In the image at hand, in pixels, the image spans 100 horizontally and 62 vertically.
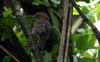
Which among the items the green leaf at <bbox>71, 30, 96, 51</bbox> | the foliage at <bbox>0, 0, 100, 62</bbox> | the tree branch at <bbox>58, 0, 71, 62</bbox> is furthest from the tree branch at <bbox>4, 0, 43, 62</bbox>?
the tree branch at <bbox>58, 0, 71, 62</bbox>

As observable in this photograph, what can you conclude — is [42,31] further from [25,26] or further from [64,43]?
[64,43]

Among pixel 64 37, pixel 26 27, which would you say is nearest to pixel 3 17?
pixel 26 27

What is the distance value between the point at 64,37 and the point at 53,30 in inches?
28.0

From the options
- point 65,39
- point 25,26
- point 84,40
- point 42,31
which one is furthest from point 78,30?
point 65,39

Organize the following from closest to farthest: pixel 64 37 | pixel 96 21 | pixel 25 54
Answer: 1. pixel 64 37
2. pixel 96 21
3. pixel 25 54

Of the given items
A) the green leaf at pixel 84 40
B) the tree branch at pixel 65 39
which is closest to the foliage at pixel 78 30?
the green leaf at pixel 84 40

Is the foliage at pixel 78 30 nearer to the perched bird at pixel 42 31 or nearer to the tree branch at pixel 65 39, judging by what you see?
the perched bird at pixel 42 31

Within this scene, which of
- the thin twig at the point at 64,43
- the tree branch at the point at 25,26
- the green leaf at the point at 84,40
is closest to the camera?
the thin twig at the point at 64,43

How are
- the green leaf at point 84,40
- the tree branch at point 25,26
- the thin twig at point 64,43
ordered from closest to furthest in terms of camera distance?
1. the thin twig at point 64,43
2. the tree branch at point 25,26
3. the green leaf at point 84,40

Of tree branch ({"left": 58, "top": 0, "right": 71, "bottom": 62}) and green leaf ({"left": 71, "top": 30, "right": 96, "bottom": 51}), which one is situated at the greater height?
tree branch ({"left": 58, "top": 0, "right": 71, "bottom": 62})

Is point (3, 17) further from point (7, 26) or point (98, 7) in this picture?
point (98, 7)

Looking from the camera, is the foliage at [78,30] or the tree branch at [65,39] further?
the foliage at [78,30]

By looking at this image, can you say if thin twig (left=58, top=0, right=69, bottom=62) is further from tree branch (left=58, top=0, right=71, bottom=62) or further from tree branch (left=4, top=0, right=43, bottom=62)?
tree branch (left=4, top=0, right=43, bottom=62)

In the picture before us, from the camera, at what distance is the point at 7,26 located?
1205 mm
